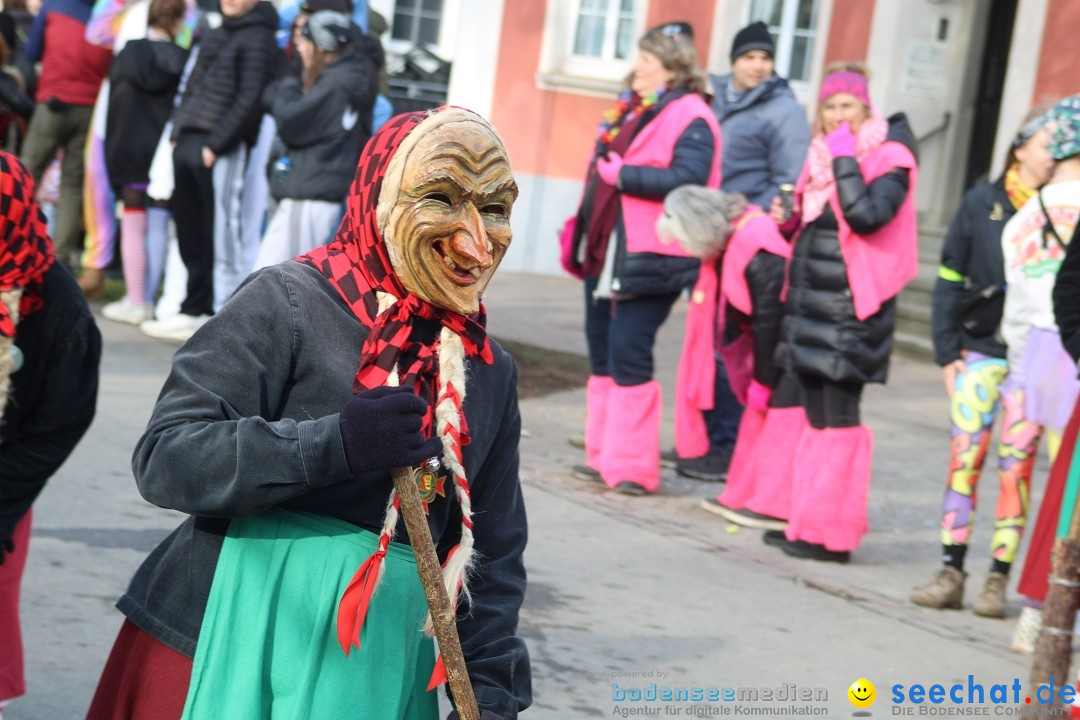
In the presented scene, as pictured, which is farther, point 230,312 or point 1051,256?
point 1051,256

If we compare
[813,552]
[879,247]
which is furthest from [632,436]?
[879,247]

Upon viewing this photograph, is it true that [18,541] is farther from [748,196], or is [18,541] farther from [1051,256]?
[748,196]

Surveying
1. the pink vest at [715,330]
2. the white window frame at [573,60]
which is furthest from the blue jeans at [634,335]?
the white window frame at [573,60]

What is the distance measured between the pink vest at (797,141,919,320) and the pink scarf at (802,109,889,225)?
4 cm

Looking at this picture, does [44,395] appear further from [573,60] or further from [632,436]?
[573,60]

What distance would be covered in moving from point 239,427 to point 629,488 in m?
5.19

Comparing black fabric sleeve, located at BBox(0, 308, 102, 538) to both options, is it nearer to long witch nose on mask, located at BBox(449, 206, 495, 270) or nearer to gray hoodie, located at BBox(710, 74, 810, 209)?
long witch nose on mask, located at BBox(449, 206, 495, 270)

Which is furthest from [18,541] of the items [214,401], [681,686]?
[681,686]

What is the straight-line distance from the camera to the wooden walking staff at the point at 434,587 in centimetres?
231

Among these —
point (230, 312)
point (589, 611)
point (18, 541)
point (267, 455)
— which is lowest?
point (589, 611)

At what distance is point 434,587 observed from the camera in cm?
234

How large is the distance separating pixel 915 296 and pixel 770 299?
22.0ft

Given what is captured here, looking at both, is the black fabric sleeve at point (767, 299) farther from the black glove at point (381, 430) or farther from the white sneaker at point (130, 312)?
the white sneaker at point (130, 312)

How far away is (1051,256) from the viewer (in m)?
5.45
